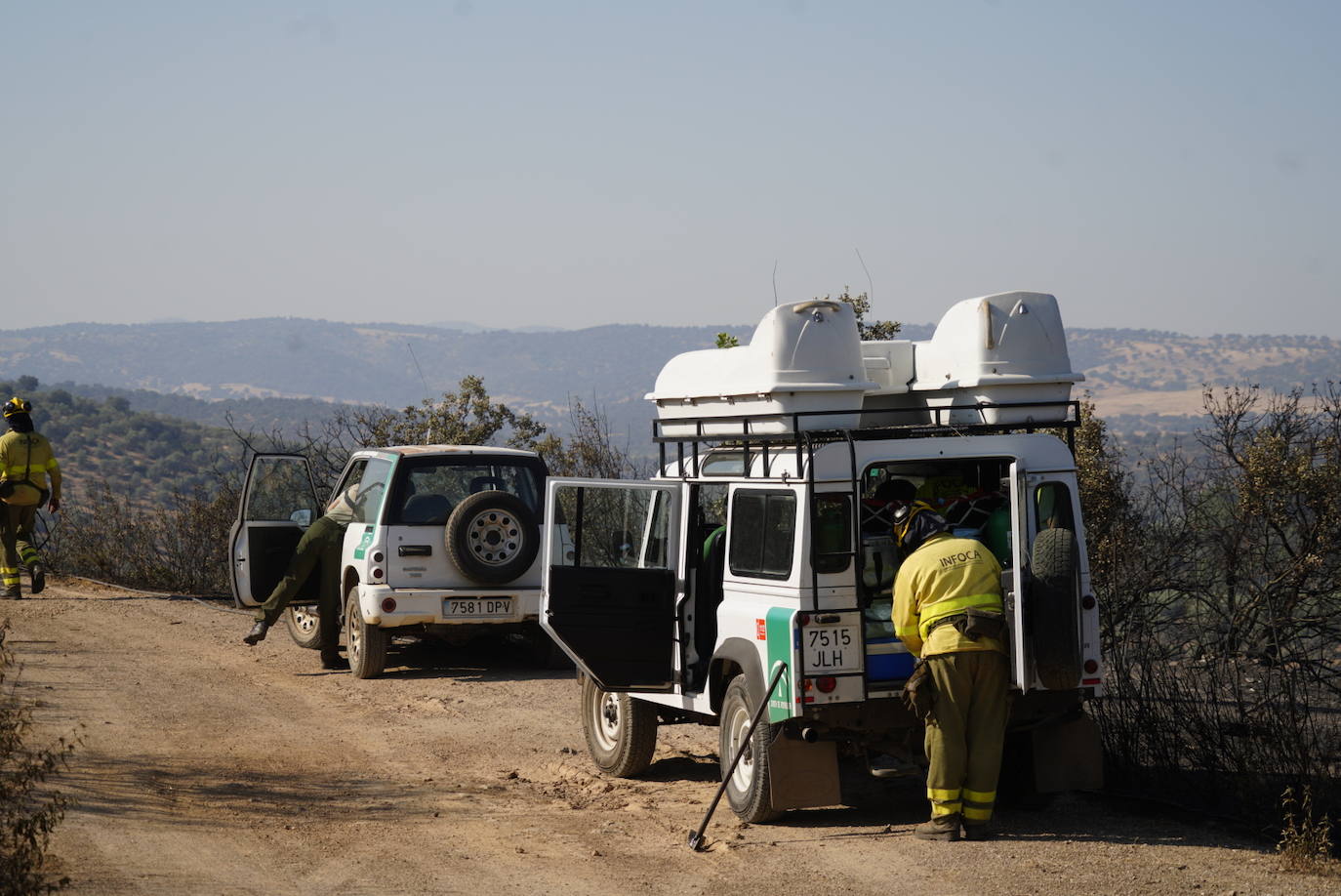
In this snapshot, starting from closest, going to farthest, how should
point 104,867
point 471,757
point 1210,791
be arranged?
point 104,867
point 1210,791
point 471,757

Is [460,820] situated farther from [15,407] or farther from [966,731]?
[15,407]

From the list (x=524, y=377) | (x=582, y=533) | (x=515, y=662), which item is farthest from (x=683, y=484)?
(x=524, y=377)

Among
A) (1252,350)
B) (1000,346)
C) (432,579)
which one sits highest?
(1252,350)

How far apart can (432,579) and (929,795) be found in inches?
258

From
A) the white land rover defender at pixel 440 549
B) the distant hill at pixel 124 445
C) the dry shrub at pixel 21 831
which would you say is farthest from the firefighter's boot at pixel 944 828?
the distant hill at pixel 124 445

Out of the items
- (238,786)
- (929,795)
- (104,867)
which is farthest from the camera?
(238,786)

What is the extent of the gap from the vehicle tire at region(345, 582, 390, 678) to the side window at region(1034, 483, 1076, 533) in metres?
6.98

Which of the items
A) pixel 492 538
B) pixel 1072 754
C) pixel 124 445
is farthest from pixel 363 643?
pixel 124 445

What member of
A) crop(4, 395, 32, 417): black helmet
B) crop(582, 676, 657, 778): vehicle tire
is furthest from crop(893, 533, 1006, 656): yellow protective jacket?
crop(4, 395, 32, 417): black helmet

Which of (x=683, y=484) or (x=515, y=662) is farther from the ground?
(x=683, y=484)

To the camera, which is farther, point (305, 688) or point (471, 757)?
point (305, 688)

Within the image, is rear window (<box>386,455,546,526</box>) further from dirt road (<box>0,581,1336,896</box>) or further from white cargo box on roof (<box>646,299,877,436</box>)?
white cargo box on roof (<box>646,299,877,436</box>)

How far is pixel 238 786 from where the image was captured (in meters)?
8.62

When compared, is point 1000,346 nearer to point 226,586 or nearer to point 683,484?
point 683,484
